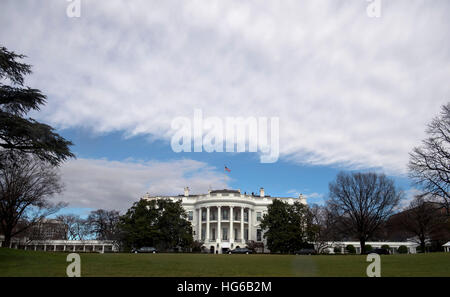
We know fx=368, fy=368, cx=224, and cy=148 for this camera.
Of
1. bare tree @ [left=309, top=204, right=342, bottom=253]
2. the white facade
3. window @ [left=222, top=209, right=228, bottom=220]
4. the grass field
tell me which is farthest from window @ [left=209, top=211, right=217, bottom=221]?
the grass field

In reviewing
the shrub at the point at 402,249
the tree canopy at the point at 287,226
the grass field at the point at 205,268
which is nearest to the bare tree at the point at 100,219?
the tree canopy at the point at 287,226

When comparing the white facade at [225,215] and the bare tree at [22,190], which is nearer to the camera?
the bare tree at [22,190]

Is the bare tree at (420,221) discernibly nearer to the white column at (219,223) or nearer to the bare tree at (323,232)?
the bare tree at (323,232)

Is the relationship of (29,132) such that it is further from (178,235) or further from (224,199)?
(224,199)

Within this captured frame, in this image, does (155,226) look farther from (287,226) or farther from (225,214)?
(225,214)

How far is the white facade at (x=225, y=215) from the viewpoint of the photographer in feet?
262

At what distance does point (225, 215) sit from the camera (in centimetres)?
8312

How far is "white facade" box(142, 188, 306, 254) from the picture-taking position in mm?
79750

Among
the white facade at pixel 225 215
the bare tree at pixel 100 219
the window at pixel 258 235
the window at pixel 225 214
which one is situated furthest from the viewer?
the bare tree at pixel 100 219

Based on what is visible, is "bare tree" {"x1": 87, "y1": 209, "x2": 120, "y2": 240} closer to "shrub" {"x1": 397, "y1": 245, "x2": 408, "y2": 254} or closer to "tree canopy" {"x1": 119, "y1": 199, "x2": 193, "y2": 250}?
"tree canopy" {"x1": 119, "y1": 199, "x2": 193, "y2": 250}
